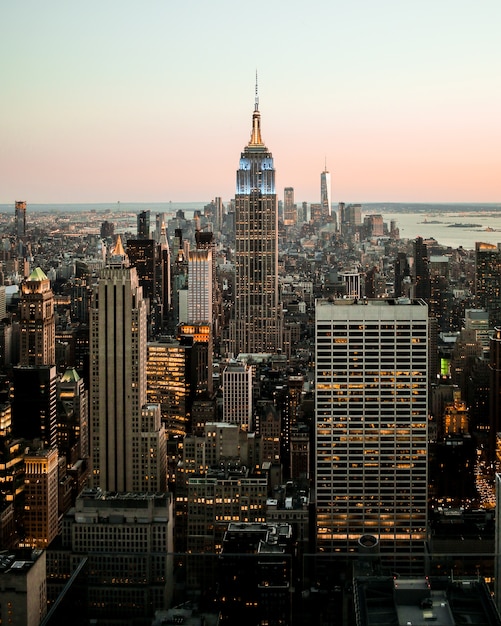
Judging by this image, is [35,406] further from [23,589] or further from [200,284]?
[200,284]

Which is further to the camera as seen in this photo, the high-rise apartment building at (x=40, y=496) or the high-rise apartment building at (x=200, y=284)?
the high-rise apartment building at (x=200, y=284)

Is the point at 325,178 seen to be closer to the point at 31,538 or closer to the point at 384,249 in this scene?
the point at 384,249

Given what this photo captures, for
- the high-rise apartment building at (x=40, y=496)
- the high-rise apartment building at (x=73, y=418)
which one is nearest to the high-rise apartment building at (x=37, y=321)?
the high-rise apartment building at (x=73, y=418)

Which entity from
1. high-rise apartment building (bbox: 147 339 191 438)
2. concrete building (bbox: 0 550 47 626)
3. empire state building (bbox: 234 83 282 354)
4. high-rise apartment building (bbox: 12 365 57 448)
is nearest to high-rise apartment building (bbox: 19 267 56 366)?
high-rise apartment building (bbox: 12 365 57 448)

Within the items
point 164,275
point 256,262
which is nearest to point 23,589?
point 164,275

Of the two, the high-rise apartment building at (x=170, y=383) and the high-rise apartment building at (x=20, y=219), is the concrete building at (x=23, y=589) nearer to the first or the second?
the high-rise apartment building at (x=20, y=219)

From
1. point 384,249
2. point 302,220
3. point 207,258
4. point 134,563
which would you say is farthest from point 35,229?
point 207,258
